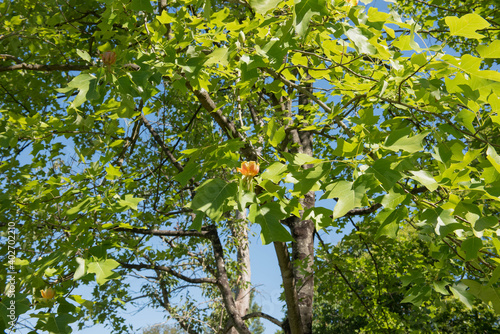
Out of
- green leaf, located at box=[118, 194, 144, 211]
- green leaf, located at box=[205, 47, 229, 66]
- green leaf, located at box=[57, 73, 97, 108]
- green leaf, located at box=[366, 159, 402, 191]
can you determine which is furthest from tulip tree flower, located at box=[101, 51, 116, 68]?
green leaf, located at box=[366, 159, 402, 191]

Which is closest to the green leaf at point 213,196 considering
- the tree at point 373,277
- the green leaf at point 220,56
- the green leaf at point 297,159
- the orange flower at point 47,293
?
the green leaf at point 297,159

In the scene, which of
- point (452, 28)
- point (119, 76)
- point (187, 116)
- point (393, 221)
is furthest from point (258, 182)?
point (187, 116)

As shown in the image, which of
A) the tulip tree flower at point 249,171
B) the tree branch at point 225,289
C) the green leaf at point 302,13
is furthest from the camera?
the tree branch at point 225,289

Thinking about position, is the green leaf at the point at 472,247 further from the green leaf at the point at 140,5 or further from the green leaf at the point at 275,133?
the green leaf at the point at 140,5

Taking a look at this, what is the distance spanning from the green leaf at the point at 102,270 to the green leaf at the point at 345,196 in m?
1.16

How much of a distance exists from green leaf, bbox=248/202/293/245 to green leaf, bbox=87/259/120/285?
85 cm

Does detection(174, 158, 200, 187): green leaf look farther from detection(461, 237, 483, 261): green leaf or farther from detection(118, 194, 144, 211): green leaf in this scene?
detection(461, 237, 483, 261): green leaf

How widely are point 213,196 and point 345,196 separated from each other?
19.2 inches

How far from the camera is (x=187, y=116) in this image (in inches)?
237

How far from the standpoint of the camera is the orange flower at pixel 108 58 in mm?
1764

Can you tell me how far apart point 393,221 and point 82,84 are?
1.47 m

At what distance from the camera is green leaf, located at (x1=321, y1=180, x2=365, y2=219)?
1251 millimetres

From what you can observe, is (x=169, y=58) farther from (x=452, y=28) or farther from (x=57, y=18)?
(x=57, y=18)

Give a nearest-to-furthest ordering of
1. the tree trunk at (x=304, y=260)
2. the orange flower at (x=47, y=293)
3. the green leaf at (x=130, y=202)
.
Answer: the green leaf at (x=130, y=202), the orange flower at (x=47, y=293), the tree trunk at (x=304, y=260)
